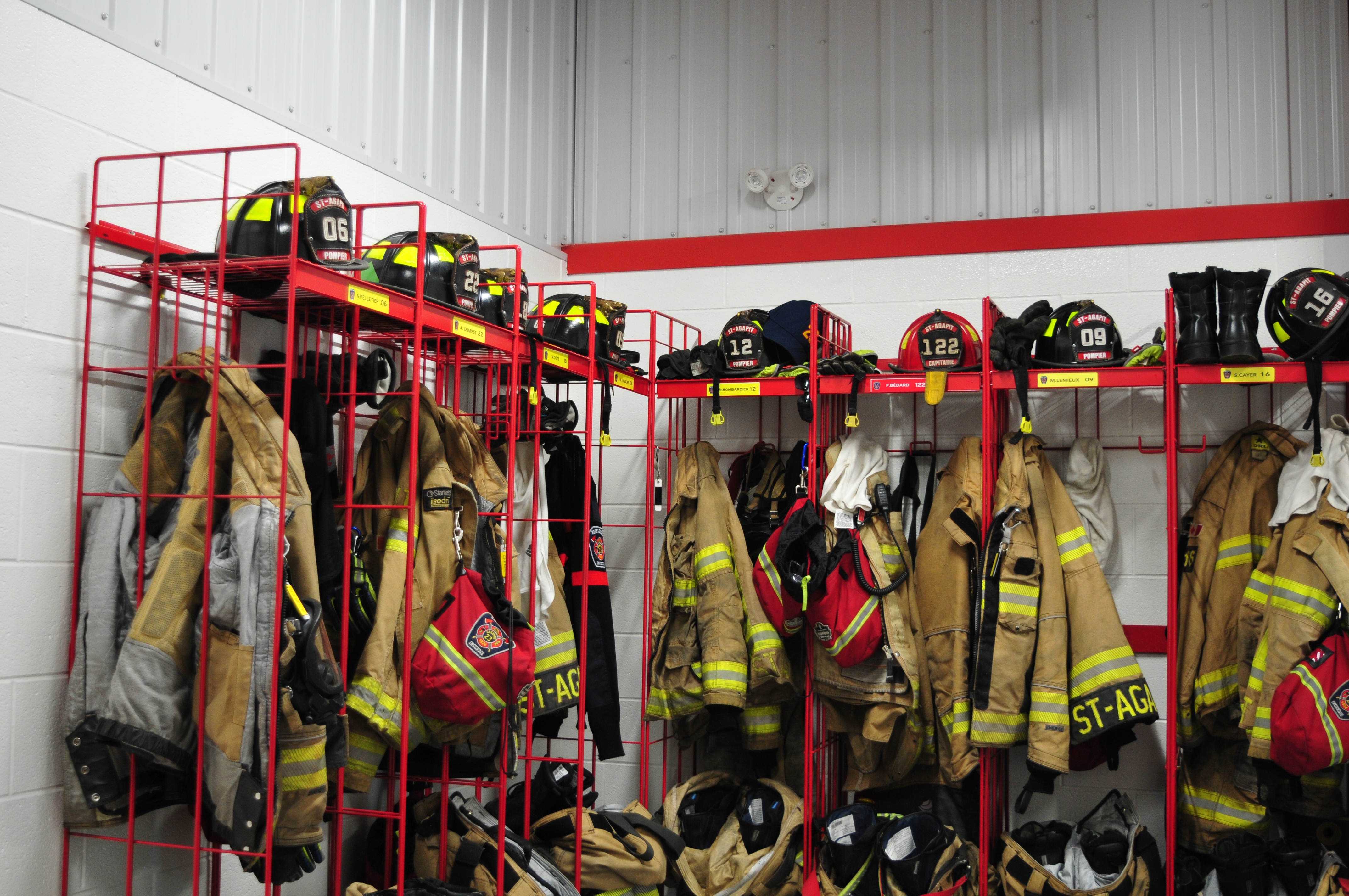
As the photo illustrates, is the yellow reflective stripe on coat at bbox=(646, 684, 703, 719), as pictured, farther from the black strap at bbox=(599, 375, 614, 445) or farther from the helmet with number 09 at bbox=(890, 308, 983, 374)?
the helmet with number 09 at bbox=(890, 308, 983, 374)

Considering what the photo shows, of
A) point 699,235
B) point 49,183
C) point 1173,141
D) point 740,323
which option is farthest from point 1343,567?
point 49,183

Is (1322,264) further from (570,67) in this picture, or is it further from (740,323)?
(570,67)

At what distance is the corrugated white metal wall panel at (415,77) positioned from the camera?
9.48 ft

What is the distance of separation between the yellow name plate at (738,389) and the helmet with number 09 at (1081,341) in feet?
3.32

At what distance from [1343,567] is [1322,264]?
53.2 inches

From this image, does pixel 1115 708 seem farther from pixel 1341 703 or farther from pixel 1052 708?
pixel 1341 703

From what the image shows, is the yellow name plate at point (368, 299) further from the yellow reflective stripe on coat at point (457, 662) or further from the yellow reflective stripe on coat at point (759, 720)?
the yellow reflective stripe on coat at point (759, 720)

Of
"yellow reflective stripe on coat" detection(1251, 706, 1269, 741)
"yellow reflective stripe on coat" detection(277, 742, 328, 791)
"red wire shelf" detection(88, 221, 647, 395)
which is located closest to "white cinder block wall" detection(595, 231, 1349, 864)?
"yellow reflective stripe on coat" detection(1251, 706, 1269, 741)

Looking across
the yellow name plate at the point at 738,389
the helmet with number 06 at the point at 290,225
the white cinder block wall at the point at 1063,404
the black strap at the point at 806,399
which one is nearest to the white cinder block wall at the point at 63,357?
the white cinder block wall at the point at 1063,404

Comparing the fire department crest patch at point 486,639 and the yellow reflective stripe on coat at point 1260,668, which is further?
the yellow reflective stripe on coat at point 1260,668

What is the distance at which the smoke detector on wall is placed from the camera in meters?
4.80

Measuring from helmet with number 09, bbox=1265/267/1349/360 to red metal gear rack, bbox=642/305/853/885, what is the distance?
56.4 inches

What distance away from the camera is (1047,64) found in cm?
452

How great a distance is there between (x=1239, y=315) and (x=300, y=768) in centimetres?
312
